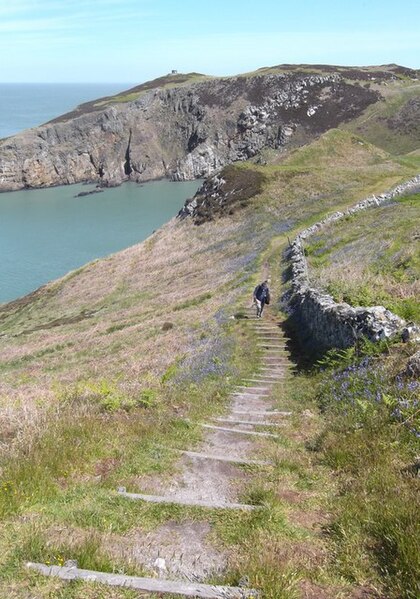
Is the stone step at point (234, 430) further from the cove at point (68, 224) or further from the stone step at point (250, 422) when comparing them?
the cove at point (68, 224)

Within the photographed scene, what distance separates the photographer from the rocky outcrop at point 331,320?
42.4ft

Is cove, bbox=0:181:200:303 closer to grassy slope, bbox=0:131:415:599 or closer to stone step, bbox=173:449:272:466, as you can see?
grassy slope, bbox=0:131:415:599

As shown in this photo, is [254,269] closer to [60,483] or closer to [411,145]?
[60,483]

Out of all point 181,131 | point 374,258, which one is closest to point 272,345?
point 374,258

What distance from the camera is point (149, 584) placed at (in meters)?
5.05

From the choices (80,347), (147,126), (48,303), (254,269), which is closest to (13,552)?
(80,347)

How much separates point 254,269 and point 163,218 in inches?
2982

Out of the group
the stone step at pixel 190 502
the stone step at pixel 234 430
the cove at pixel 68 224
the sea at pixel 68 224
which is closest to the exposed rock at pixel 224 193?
the cove at pixel 68 224

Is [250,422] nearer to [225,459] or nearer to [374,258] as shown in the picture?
[225,459]

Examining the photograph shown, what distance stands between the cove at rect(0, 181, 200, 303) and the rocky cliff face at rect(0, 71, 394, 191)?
9.12 metres

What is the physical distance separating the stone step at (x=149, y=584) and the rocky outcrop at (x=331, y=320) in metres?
8.53

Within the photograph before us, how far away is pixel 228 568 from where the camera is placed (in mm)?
5484

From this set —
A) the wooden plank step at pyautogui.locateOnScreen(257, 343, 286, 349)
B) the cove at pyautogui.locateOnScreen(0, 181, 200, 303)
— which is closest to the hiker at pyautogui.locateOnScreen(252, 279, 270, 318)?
the wooden plank step at pyautogui.locateOnScreen(257, 343, 286, 349)

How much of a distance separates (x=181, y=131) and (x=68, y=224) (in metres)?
77.5
